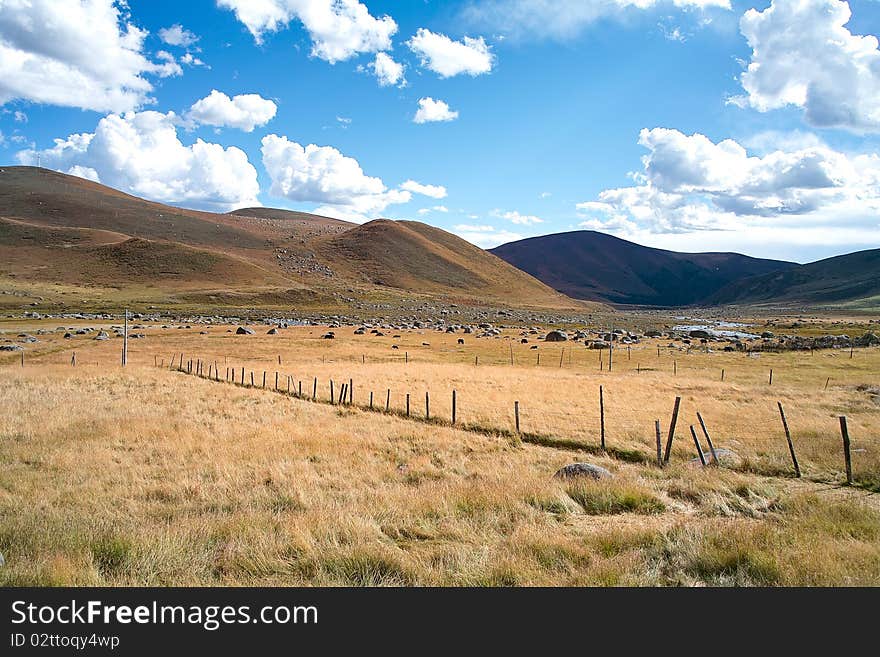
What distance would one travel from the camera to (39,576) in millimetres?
6406

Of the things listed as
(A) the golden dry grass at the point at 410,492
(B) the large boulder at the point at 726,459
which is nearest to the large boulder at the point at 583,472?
(A) the golden dry grass at the point at 410,492

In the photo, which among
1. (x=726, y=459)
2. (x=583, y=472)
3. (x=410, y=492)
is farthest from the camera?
(x=726, y=459)

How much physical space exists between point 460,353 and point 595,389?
93.9 ft

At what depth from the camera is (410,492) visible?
39.7ft

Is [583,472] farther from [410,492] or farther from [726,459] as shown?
[726,459]

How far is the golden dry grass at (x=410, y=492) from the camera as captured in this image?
7234 mm

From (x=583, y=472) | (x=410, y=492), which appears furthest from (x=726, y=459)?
(x=410, y=492)

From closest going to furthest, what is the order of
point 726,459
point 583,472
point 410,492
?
1. point 410,492
2. point 583,472
3. point 726,459

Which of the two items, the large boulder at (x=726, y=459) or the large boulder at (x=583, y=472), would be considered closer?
the large boulder at (x=583, y=472)

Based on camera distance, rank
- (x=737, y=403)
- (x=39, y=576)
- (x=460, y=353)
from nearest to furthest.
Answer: (x=39, y=576) → (x=737, y=403) → (x=460, y=353)

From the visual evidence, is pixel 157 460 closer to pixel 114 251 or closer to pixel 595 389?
pixel 595 389

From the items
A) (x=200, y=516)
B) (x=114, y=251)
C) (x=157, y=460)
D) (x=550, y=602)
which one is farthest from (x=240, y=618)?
(x=114, y=251)

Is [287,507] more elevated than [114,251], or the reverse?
[114,251]

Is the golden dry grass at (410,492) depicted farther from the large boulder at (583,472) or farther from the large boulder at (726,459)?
the large boulder at (583,472)
